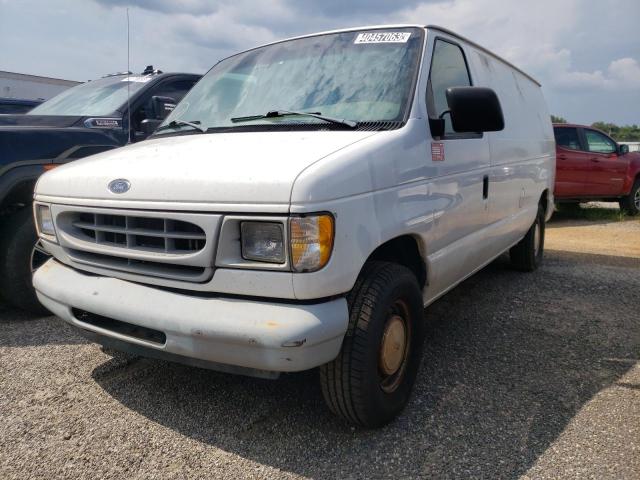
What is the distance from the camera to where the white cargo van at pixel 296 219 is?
2107mm

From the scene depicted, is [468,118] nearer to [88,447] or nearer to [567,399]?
[567,399]

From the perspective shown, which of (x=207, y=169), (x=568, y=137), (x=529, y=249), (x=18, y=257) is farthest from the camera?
(x=568, y=137)

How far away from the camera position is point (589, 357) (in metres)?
3.49

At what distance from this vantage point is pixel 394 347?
2.57m

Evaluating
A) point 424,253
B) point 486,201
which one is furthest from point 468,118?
point 486,201

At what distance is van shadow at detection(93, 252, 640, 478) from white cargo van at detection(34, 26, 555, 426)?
0.22 metres

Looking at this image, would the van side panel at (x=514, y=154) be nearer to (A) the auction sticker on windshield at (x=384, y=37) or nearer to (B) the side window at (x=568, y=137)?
(A) the auction sticker on windshield at (x=384, y=37)

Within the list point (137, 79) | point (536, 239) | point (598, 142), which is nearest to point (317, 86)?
point (137, 79)

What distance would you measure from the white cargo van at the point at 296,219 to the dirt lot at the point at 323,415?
249mm

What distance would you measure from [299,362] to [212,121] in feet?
5.87

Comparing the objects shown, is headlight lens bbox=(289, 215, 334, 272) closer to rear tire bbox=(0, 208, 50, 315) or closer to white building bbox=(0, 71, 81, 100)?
rear tire bbox=(0, 208, 50, 315)

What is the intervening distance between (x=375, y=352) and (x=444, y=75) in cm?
186

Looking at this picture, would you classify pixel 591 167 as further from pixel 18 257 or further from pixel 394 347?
pixel 18 257

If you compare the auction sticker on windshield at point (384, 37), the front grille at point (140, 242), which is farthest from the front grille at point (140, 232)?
the auction sticker on windshield at point (384, 37)
